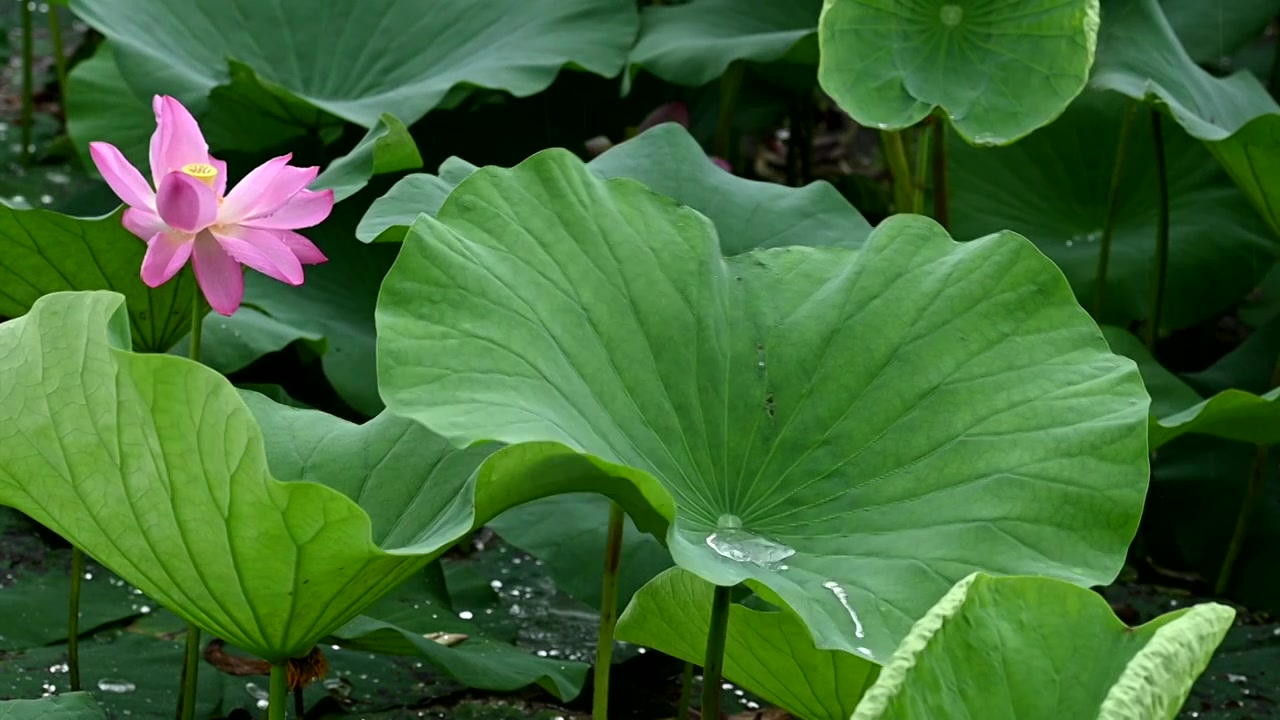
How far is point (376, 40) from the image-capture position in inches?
78.5

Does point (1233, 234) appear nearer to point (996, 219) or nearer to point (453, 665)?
point (996, 219)

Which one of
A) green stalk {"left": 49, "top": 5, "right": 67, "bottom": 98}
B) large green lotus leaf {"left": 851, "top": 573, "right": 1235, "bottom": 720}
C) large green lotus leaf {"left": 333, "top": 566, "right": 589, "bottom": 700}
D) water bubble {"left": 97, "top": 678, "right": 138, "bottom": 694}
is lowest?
water bubble {"left": 97, "top": 678, "right": 138, "bottom": 694}

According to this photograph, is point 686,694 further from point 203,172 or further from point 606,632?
point 203,172

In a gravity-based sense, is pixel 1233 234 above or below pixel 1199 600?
above

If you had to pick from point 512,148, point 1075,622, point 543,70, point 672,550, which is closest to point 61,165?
point 512,148

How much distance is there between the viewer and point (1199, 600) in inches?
66.8

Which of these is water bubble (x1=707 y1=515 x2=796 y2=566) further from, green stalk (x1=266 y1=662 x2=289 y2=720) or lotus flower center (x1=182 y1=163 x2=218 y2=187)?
lotus flower center (x1=182 y1=163 x2=218 y2=187)

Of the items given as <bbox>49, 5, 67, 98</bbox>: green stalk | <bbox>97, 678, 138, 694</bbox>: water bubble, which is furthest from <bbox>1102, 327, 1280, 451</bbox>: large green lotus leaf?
<bbox>49, 5, 67, 98</bbox>: green stalk

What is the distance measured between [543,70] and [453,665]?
Result: 34.4 inches

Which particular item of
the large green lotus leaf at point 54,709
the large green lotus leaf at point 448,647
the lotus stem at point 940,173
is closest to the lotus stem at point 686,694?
the large green lotus leaf at point 448,647

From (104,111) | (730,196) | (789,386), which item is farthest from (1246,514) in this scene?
(104,111)

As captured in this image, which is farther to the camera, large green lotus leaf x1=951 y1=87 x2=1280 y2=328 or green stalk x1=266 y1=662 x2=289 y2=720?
large green lotus leaf x1=951 y1=87 x2=1280 y2=328

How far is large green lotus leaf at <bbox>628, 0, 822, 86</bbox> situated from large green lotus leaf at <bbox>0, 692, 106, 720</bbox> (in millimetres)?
1117

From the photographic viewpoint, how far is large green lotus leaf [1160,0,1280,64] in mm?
2232
